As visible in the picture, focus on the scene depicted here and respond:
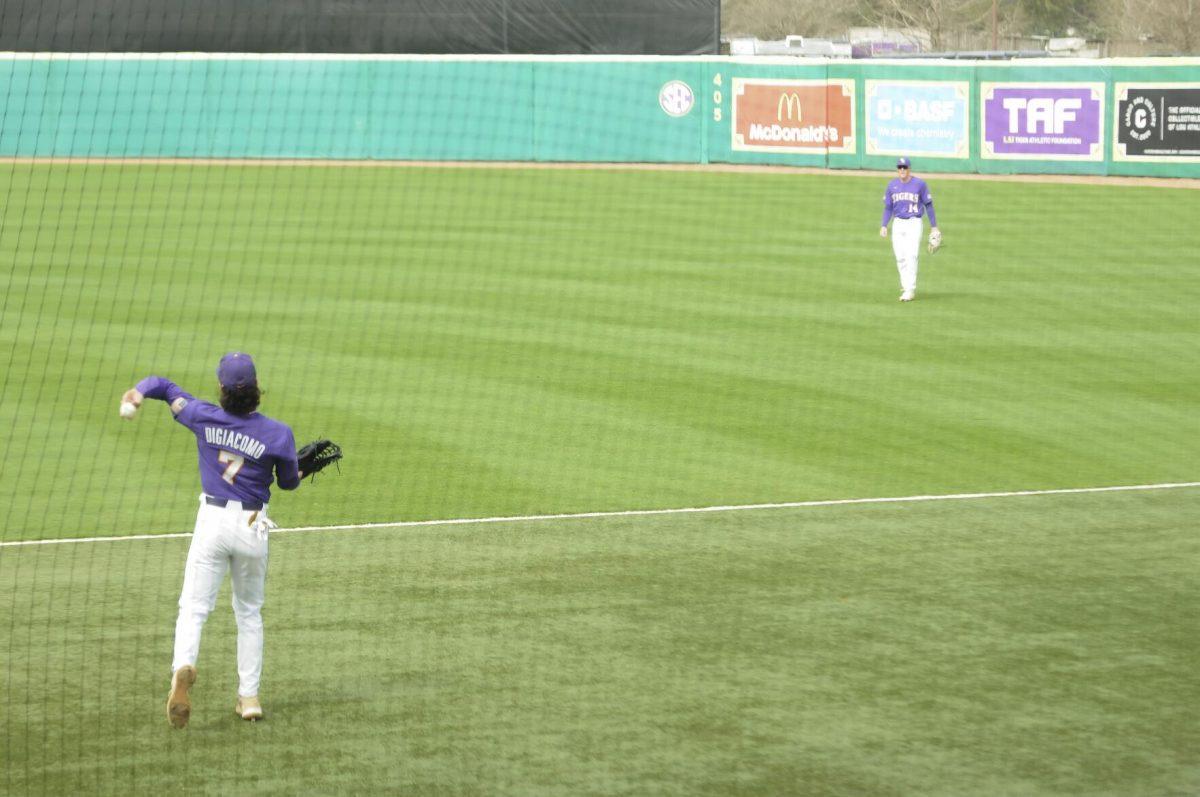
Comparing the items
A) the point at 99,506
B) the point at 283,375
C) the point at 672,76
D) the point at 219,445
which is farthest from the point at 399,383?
the point at 672,76

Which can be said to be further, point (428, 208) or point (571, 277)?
point (428, 208)

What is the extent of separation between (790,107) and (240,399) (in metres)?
39.0

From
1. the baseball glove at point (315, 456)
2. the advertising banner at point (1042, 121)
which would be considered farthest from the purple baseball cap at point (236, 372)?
the advertising banner at point (1042, 121)

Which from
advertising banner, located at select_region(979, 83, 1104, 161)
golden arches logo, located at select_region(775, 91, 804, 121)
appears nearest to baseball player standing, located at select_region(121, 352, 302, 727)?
advertising banner, located at select_region(979, 83, 1104, 161)

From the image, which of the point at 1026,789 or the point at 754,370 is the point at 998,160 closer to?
the point at 754,370

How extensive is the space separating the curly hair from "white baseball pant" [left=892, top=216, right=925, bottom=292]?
1647 centimetres

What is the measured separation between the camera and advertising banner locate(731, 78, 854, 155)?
4466cm

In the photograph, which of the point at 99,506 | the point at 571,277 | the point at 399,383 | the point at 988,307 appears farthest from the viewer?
the point at 571,277

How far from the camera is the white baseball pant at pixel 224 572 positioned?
25.4 ft

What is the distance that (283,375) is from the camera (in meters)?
18.1

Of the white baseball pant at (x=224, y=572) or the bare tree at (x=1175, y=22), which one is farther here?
the bare tree at (x=1175, y=22)

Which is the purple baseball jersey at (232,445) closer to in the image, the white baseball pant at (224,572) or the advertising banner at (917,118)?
the white baseball pant at (224,572)

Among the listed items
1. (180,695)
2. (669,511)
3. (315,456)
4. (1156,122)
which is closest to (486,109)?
(1156,122)

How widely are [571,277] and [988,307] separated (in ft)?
19.2
